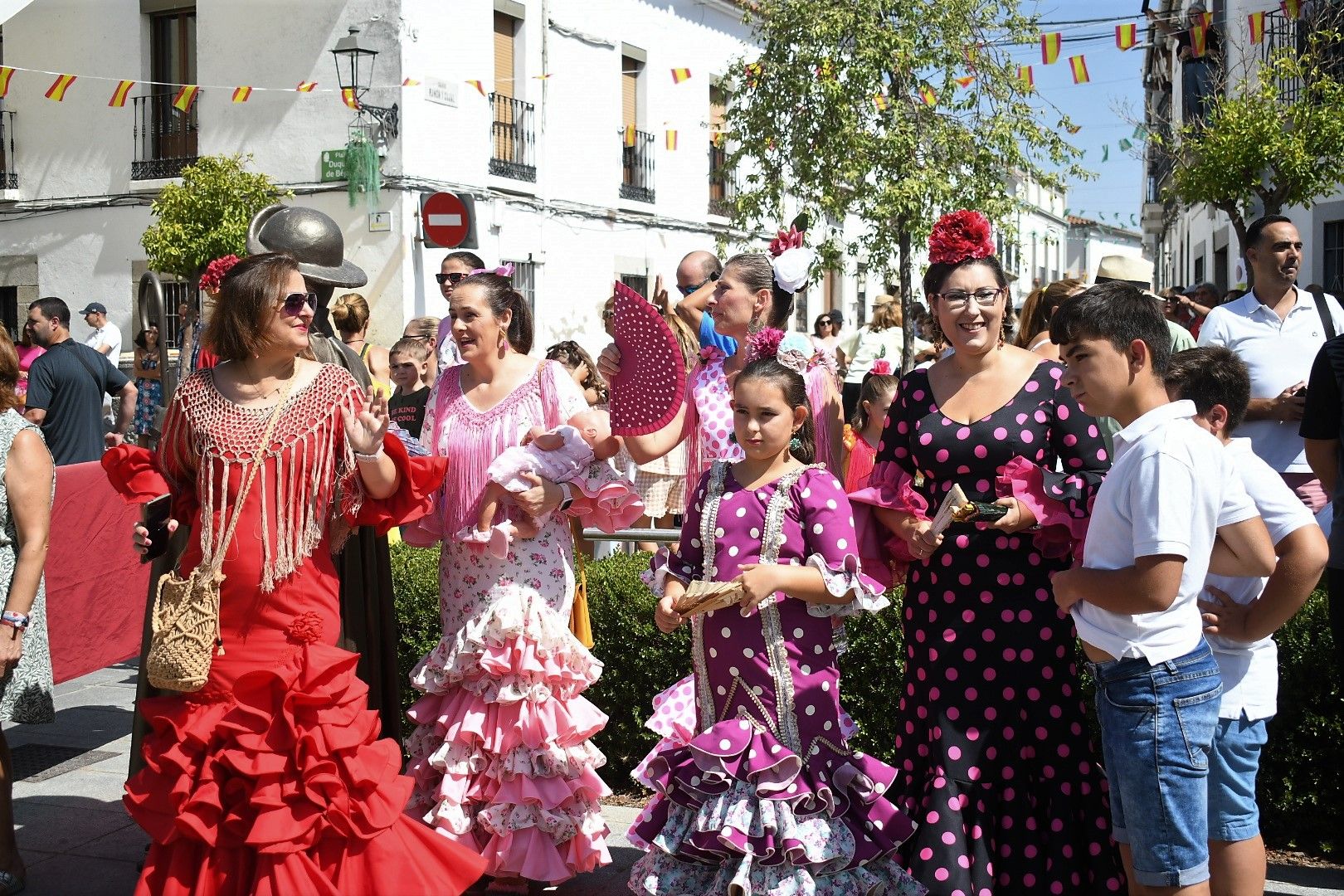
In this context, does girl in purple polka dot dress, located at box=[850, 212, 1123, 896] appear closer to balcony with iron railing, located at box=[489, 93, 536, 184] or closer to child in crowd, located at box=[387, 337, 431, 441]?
child in crowd, located at box=[387, 337, 431, 441]

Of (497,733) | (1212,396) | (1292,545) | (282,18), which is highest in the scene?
(282,18)

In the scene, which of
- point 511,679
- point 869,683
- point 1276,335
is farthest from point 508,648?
point 1276,335

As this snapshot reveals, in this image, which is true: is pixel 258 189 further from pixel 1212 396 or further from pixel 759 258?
pixel 1212 396

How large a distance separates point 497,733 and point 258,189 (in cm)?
1406

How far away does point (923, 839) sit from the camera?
374 cm

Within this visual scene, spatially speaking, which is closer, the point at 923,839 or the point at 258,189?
the point at 923,839

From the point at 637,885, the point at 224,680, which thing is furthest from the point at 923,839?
the point at 224,680

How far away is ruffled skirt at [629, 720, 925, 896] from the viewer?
3637 millimetres

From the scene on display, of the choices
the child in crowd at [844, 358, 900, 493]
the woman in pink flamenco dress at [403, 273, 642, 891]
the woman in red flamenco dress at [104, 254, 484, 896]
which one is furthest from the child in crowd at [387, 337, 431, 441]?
the woman in red flamenco dress at [104, 254, 484, 896]

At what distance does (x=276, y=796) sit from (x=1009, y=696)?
195 centimetres

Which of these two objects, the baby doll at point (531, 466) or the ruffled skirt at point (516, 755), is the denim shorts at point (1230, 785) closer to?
the ruffled skirt at point (516, 755)

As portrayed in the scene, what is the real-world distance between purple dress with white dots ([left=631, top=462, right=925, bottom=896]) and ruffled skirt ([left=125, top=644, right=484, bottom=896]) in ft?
2.24

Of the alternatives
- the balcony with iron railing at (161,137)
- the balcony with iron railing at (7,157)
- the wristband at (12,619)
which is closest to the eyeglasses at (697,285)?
the wristband at (12,619)

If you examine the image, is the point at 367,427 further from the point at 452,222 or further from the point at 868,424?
the point at 452,222
